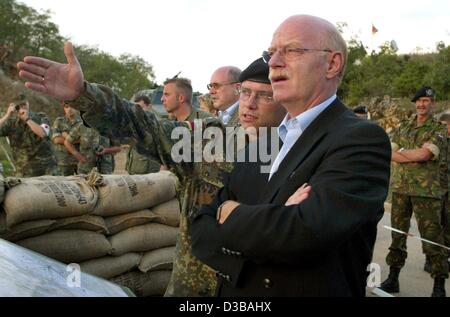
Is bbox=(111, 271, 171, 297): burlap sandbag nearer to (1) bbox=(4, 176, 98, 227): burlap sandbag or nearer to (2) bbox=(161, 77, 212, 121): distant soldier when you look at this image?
(1) bbox=(4, 176, 98, 227): burlap sandbag

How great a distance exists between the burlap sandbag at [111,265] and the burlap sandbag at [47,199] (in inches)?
15.9

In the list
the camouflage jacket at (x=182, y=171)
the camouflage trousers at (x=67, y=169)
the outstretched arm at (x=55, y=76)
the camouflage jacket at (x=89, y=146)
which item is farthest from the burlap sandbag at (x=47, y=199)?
the camouflage trousers at (x=67, y=169)

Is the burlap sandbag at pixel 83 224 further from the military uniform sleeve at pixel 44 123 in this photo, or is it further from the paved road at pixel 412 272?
the military uniform sleeve at pixel 44 123

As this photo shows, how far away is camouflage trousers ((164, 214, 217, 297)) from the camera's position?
7.82 ft

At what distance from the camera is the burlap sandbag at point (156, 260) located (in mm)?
4066

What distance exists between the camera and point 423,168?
17.0ft

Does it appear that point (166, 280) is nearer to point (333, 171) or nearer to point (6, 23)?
point (333, 171)

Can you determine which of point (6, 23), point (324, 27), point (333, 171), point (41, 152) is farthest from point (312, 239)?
point (6, 23)

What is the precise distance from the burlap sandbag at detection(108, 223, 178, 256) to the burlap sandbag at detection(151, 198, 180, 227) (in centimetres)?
4

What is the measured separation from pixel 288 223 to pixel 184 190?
1.17 meters

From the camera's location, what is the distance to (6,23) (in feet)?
139

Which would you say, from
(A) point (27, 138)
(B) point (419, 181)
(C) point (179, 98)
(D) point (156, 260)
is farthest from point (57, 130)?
(B) point (419, 181)

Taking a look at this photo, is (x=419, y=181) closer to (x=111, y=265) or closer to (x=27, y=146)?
(x=111, y=265)

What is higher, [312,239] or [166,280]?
[312,239]
